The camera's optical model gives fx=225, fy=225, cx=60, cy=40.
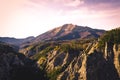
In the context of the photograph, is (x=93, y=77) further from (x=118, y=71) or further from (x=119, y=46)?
(x=119, y=46)

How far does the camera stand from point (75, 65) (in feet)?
641

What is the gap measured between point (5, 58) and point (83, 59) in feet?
224

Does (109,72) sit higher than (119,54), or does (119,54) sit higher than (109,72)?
(119,54)

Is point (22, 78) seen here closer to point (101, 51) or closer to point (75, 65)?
point (75, 65)

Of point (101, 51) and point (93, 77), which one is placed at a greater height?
point (101, 51)

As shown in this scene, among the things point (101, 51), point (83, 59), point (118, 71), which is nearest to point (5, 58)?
point (83, 59)

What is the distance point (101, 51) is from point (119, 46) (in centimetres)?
1568

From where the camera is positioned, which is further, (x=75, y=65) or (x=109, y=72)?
(x=75, y=65)

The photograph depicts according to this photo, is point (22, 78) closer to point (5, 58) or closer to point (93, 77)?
point (5, 58)

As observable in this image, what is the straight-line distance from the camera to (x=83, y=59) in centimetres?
19288

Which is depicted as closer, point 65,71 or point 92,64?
point 92,64

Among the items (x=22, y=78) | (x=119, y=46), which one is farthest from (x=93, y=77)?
(x=22, y=78)

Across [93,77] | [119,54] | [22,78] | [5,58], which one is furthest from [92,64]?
[5,58]

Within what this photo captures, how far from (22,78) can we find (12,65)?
A: 1686 cm
